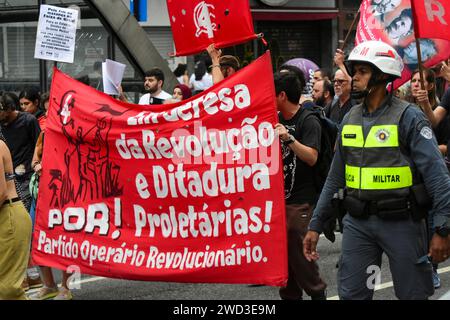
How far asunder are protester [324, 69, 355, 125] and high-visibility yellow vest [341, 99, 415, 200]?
393cm

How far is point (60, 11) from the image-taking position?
10445 millimetres

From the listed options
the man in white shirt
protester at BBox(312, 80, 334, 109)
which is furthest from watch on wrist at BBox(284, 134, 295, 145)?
protester at BBox(312, 80, 334, 109)

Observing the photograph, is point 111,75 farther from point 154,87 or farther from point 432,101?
point 432,101

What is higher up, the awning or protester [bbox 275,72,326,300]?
the awning

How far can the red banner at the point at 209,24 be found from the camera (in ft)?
25.5

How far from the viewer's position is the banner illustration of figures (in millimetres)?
6043

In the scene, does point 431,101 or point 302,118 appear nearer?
point 302,118

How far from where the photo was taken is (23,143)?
8844mm

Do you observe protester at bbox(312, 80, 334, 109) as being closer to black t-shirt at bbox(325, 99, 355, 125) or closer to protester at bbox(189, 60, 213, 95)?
black t-shirt at bbox(325, 99, 355, 125)

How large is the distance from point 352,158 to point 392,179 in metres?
0.28

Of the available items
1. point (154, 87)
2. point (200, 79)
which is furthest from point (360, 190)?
point (200, 79)

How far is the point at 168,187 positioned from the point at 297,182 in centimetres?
89

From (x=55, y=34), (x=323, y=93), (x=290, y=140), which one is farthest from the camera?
(x=323, y=93)

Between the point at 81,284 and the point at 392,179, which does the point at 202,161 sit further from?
the point at 81,284
